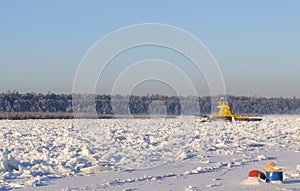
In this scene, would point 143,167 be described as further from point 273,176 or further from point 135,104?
point 135,104

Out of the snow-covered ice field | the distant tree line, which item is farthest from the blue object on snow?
the distant tree line

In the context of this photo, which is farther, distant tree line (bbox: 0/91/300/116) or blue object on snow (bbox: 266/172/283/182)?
distant tree line (bbox: 0/91/300/116)

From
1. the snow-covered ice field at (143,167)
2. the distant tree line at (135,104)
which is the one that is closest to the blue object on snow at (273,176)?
the snow-covered ice field at (143,167)

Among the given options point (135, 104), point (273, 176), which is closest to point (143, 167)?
point (273, 176)

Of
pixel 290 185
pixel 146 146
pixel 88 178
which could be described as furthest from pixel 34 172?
pixel 146 146

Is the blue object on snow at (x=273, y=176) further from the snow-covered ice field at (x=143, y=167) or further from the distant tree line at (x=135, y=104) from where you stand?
the distant tree line at (x=135, y=104)

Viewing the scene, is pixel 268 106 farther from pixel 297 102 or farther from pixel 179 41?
pixel 179 41

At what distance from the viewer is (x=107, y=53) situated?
12.1 meters

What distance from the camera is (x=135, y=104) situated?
130 ft

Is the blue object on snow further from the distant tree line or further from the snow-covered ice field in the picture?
the distant tree line

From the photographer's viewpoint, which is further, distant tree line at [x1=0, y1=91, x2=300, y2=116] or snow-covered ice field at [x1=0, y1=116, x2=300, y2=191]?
distant tree line at [x1=0, y1=91, x2=300, y2=116]

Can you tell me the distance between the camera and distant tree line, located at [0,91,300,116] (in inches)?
975

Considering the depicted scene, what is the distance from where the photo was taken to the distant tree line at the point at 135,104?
24756mm

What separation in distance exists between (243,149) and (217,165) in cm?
364
